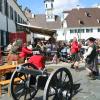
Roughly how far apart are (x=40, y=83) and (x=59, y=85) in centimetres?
47

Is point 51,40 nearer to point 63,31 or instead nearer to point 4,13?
point 4,13

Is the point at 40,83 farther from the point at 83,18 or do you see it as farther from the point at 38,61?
the point at 83,18

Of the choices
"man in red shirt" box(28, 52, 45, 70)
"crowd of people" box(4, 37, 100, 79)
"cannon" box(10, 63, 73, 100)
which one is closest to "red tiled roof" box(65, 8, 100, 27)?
"crowd of people" box(4, 37, 100, 79)

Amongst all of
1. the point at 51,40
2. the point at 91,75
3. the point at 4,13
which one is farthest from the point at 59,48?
the point at 91,75

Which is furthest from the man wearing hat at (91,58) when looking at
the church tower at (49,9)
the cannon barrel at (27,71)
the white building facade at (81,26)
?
the church tower at (49,9)

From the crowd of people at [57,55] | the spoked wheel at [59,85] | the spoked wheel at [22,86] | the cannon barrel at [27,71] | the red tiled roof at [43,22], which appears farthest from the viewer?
the red tiled roof at [43,22]

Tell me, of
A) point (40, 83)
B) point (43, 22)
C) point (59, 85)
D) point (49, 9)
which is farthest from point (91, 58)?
point (49, 9)

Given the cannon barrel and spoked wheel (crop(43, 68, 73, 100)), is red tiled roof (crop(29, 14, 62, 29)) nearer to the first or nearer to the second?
spoked wheel (crop(43, 68, 73, 100))

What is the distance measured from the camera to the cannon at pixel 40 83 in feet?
29.6

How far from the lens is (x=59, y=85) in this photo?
942 cm

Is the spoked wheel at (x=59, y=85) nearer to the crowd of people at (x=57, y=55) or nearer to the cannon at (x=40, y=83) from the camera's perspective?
the cannon at (x=40, y=83)

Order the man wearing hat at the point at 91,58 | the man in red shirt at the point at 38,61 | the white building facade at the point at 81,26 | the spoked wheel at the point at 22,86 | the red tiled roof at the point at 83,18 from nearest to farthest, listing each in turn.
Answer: the spoked wheel at the point at 22,86, the man in red shirt at the point at 38,61, the man wearing hat at the point at 91,58, the white building facade at the point at 81,26, the red tiled roof at the point at 83,18

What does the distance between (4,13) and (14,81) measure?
24.1m

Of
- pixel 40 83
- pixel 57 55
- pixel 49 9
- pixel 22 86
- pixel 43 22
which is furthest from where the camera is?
pixel 49 9
